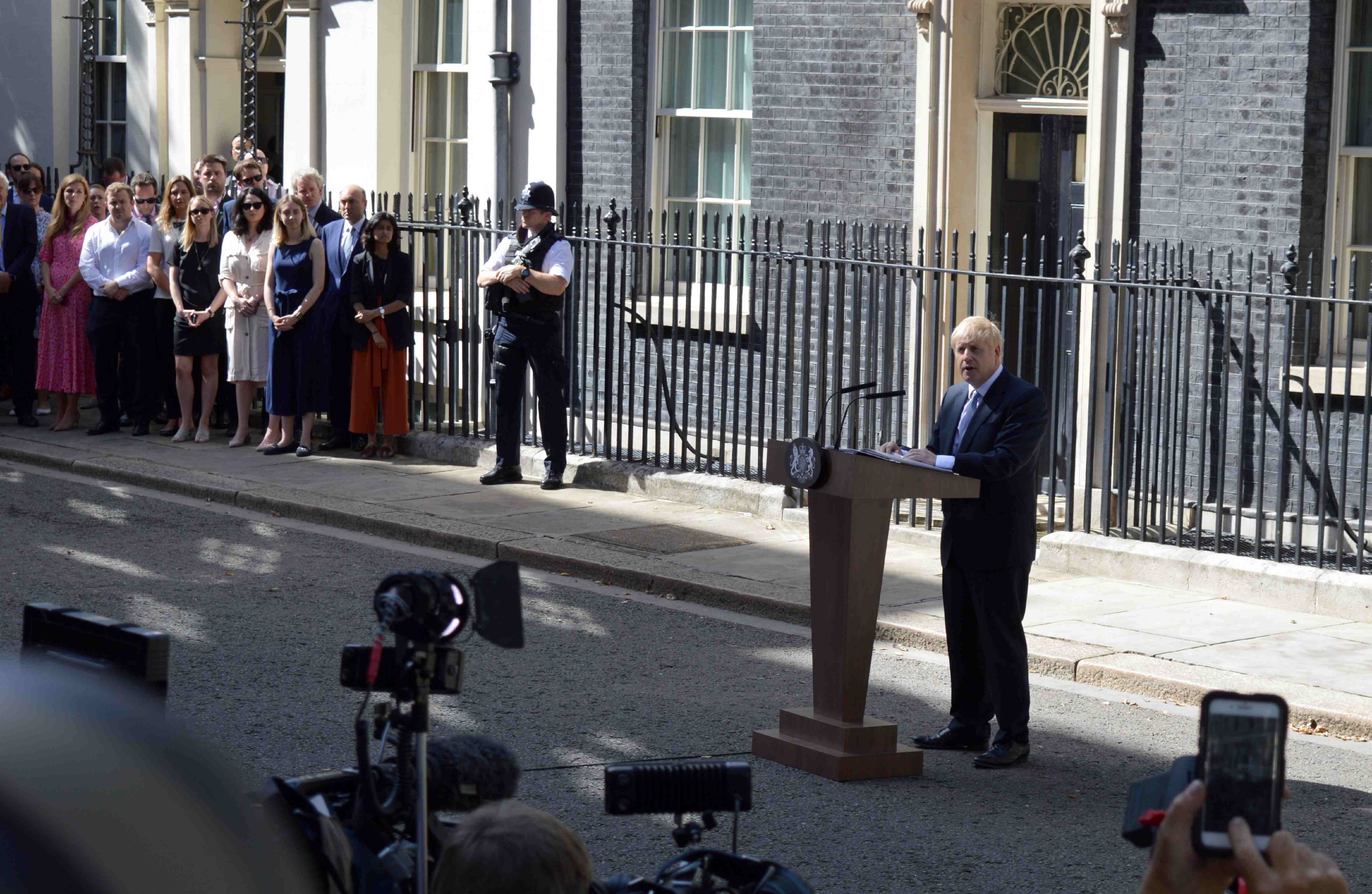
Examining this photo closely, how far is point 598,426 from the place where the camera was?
13.2 meters

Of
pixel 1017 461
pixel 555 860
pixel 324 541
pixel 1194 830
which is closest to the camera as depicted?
pixel 1194 830

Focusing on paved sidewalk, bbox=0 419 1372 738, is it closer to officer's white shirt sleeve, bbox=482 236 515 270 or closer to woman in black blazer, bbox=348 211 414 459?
woman in black blazer, bbox=348 211 414 459

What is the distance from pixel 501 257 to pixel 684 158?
2385 mm

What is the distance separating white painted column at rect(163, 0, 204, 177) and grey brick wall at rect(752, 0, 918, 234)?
760cm

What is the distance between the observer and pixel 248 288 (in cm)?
1369

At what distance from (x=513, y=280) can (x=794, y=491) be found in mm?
2292

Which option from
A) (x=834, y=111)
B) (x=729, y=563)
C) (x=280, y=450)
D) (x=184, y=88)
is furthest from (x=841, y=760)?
(x=184, y=88)

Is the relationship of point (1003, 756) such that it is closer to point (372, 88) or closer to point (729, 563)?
point (729, 563)

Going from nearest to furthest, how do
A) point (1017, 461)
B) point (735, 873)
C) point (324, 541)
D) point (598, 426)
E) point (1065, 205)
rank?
point (735, 873) < point (1017, 461) < point (324, 541) < point (1065, 205) < point (598, 426)

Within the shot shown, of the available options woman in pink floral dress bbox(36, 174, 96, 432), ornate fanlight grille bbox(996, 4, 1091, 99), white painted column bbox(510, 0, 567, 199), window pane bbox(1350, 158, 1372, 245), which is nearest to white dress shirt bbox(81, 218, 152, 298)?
woman in pink floral dress bbox(36, 174, 96, 432)

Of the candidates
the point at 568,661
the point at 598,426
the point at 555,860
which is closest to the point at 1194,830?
the point at 555,860

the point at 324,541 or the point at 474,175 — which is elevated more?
the point at 474,175

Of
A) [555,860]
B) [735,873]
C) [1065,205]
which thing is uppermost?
[1065,205]

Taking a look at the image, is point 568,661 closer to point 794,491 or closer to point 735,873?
point 794,491
